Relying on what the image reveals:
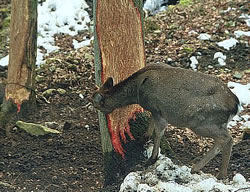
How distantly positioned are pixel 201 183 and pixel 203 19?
6.63 meters

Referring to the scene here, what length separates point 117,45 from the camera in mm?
6520

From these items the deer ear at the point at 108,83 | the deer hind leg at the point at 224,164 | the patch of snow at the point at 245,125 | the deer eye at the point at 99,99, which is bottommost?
the patch of snow at the point at 245,125

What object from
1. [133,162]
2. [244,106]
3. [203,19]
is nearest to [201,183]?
[133,162]

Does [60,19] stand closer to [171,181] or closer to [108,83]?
[108,83]

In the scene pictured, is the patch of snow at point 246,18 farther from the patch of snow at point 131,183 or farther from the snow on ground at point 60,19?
the patch of snow at point 131,183

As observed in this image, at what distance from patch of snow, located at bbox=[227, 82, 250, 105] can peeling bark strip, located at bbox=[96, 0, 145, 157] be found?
2.95m

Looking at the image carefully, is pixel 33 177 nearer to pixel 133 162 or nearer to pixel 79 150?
pixel 79 150

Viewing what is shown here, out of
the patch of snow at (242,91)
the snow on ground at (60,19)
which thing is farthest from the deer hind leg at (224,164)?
the snow on ground at (60,19)

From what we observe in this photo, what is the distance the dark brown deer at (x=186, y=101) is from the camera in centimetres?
597

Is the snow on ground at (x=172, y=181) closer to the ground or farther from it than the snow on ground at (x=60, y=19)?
closer to the ground

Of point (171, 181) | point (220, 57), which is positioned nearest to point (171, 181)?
point (171, 181)

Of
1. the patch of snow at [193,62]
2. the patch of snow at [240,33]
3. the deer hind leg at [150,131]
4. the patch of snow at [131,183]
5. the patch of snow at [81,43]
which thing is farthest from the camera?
the patch of snow at [81,43]

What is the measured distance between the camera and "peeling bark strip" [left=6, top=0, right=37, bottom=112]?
8.21 metres

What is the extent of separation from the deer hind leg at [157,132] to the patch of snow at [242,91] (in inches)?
123
